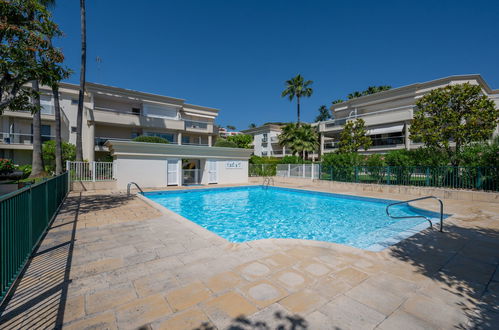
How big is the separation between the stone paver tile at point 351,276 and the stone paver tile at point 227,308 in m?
1.47

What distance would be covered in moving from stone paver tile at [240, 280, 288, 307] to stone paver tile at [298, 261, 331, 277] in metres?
0.70

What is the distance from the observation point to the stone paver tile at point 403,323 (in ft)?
7.28

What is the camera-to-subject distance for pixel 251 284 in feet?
9.91

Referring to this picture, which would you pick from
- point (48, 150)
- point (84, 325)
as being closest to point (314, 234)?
point (84, 325)

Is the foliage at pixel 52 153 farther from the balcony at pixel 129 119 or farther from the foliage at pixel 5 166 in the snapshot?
the balcony at pixel 129 119

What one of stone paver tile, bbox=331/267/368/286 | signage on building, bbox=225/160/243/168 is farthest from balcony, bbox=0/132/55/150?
stone paver tile, bbox=331/267/368/286

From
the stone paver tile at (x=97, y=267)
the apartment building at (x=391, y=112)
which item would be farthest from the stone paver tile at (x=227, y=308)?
the apartment building at (x=391, y=112)

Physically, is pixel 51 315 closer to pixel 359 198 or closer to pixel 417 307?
pixel 417 307

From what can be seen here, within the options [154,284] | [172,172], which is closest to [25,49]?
[154,284]

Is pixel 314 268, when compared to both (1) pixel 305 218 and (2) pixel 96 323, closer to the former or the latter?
(2) pixel 96 323

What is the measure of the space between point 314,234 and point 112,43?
61.0 ft

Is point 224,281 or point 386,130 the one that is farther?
point 386,130

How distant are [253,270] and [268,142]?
→ 4057 centimetres

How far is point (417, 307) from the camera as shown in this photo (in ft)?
8.42
